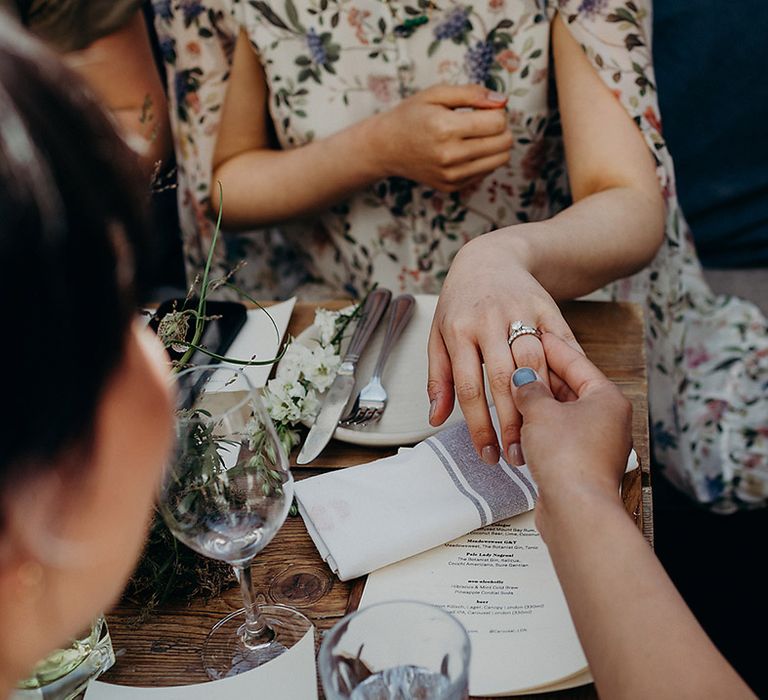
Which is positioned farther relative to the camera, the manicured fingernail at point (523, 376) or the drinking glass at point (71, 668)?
the manicured fingernail at point (523, 376)

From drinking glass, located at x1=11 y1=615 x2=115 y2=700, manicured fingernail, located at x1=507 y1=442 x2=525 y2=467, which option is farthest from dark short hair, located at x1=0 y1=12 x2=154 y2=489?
manicured fingernail, located at x1=507 y1=442 x2=525 y2=467

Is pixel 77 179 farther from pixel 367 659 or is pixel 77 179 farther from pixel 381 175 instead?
pixel 381 175

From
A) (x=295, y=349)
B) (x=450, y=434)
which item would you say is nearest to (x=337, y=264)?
(x=295, y=349)

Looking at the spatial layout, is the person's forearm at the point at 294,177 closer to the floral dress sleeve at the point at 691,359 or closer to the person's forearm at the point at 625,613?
the floral dress sleeve at the point at 691,359

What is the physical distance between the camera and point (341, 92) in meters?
1.65

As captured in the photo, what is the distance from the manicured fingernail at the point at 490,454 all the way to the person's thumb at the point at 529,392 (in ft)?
0.20

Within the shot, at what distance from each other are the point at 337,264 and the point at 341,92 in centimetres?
35

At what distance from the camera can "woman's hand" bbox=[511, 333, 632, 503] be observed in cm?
71

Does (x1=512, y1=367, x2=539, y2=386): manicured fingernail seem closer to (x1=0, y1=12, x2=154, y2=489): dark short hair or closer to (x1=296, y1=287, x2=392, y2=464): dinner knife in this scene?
(x1=296, y1=287, x2=392, y2=464): dinner knife

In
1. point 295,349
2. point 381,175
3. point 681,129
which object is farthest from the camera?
point 681,129

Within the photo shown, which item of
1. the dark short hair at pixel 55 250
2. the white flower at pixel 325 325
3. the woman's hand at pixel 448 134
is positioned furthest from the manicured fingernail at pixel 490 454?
the woman's hand at pixel 448 134

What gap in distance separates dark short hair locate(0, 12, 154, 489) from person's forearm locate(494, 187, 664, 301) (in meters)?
0.73

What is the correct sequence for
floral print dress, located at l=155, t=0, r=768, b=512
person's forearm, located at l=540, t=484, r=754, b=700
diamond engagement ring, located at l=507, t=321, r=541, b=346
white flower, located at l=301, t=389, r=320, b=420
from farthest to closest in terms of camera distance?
floral print dress, located at l=155, t=0, r=768, b=512
white flower, located at l=301, t=389, r=320, b=420
diamond engagement ring, located at l=507, t=321, r=541, b=346
person's forearm, located at l=540, t=484, r=754, b=700

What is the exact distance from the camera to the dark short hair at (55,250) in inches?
15.9
